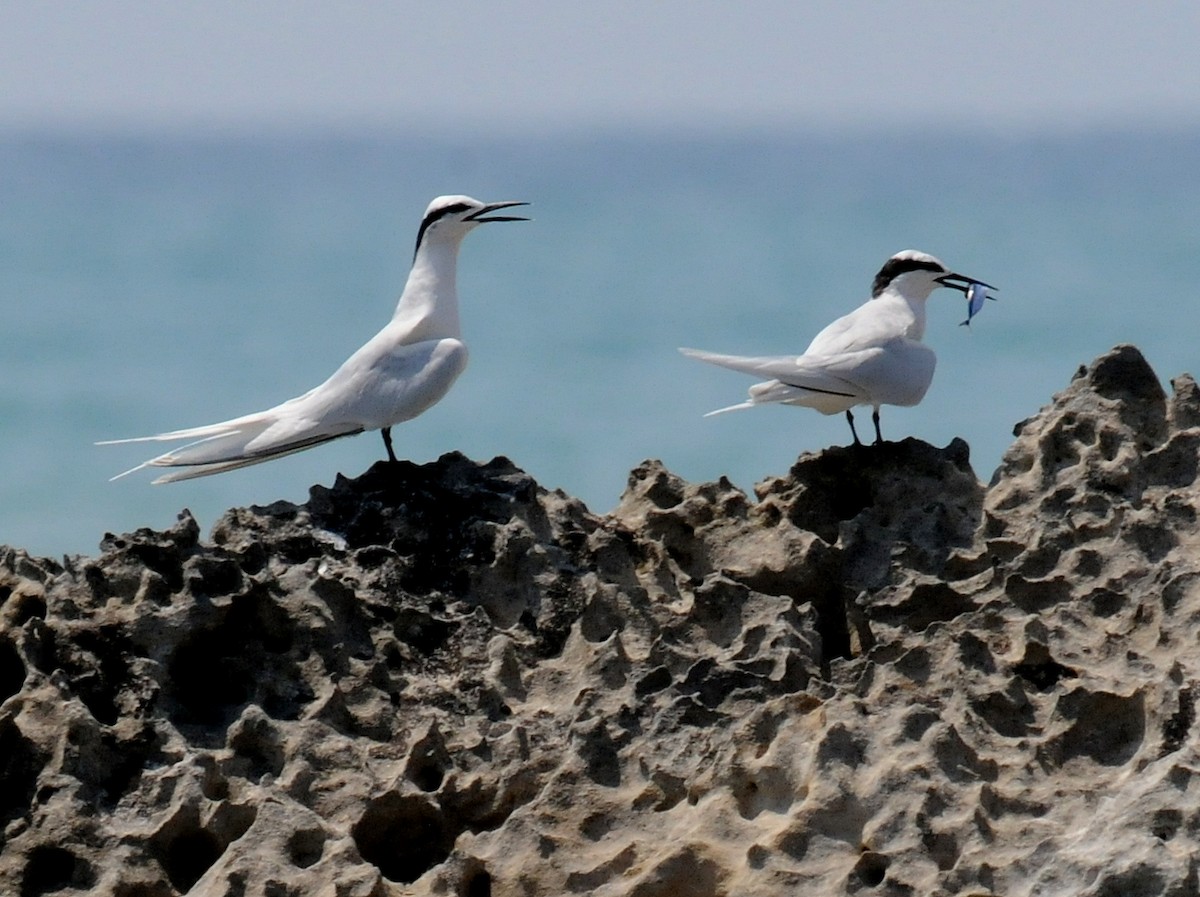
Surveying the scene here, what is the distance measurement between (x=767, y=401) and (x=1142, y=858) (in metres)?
3.38

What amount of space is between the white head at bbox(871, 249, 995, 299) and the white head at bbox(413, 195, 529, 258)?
1.48 m

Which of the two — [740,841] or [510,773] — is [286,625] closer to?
[510,773]

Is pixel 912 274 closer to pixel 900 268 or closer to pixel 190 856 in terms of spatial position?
pixel 900 268

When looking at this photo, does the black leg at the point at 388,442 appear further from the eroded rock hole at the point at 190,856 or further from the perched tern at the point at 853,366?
the eroded rock hole at the point at 190,856

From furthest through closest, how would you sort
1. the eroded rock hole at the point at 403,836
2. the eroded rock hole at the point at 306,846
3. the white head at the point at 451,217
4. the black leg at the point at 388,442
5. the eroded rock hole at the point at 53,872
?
the white head at the point at 451,217
the black leg at the point at 388,442
the eroded rock hole at the point at 403,836
the eroded rock hole at the point at 53,872
the eroded rock hole at the point at 306,846

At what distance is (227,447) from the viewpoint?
21.3 feet

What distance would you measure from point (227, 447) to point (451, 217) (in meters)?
1.39

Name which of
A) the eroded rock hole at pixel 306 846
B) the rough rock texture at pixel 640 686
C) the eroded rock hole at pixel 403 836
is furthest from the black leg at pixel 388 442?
the eroded rock hole at pixel 306 846

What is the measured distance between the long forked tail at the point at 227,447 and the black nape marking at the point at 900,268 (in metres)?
2.20

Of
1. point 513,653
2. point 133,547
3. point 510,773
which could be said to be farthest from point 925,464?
point 133,547

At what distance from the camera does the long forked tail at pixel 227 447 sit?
6.45 m

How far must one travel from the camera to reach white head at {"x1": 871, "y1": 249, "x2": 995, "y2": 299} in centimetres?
737

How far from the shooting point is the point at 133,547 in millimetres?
4938

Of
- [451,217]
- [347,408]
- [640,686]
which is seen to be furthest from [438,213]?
[640,686]
